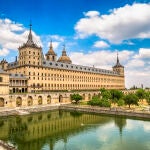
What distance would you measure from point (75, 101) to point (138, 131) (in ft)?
126

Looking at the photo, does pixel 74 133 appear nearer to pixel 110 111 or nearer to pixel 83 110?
pixel 110 111

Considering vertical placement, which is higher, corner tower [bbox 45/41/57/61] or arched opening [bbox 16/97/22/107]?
corner tower [bbox 45/41/57/61]

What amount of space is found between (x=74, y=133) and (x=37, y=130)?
735 centimetres

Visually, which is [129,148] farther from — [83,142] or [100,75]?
[100,75]

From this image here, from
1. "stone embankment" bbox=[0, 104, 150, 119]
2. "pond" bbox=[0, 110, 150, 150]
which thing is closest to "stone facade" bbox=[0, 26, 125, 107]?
"stone embankment" bbox=[0, 104, 150, 119]

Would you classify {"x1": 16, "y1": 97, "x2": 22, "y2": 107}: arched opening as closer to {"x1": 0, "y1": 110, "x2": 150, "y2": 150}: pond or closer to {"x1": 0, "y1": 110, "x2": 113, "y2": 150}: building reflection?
{"x1": 0, "y1": 110, "x2": 113, "y2": 150}: building reflection

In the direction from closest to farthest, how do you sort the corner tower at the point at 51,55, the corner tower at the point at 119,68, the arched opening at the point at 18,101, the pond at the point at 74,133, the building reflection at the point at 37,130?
the pond at the point at 74,133 → the building reflection at the point at 37,130 → the arched opening at the point at 18,101 → the corner tower at the point at 51,55 → the corner tower at the point at 119,68

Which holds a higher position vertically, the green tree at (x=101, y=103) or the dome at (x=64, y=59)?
the dome at (x=64, y=59)

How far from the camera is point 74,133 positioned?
35.4 m

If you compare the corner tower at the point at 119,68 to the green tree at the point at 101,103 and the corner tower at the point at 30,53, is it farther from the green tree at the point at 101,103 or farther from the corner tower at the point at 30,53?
the green tree at the point at 101,103

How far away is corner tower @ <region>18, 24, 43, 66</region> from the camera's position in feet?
242

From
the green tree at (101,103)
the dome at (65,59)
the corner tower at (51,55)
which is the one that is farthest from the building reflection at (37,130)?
the dome at (65,59)

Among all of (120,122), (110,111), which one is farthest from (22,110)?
(120,122)

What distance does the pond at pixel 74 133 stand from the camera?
93.5ft
